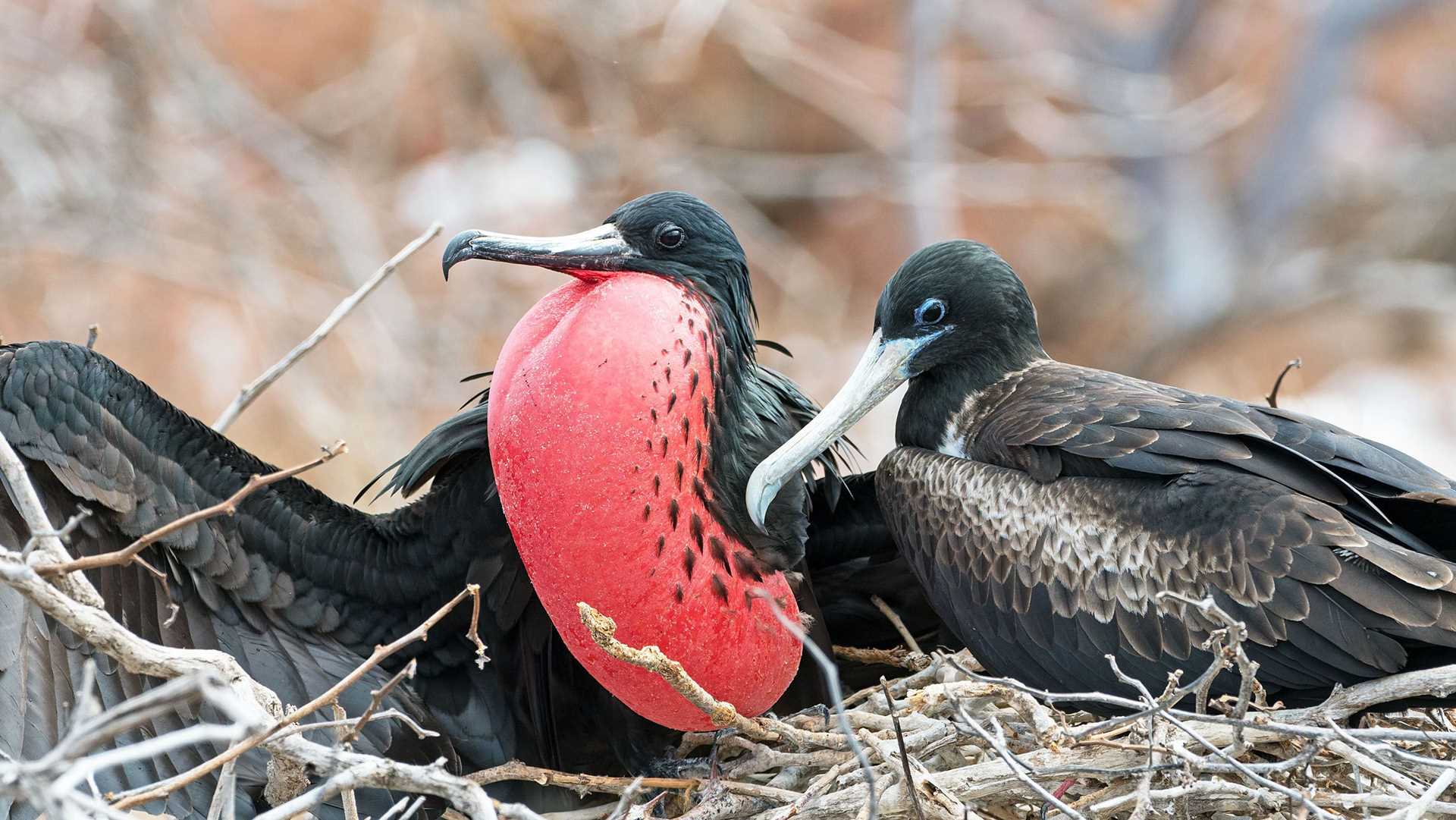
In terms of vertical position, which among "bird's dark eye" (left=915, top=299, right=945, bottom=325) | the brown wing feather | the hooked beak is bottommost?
the brown wing feather

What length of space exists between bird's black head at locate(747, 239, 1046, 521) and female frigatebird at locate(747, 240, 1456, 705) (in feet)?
0.10

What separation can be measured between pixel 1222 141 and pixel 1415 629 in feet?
30.3

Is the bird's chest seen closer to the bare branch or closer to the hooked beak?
the hooked beak

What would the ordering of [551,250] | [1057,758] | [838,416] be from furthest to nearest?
[838,416] < [551,250] < [1057,758]

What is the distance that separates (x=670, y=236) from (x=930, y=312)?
0.60 meters

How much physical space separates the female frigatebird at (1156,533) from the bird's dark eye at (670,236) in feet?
1.33

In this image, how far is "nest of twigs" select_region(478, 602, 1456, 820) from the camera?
2.25m

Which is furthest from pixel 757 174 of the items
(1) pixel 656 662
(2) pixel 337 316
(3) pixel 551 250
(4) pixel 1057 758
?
(1) pixel 656 662

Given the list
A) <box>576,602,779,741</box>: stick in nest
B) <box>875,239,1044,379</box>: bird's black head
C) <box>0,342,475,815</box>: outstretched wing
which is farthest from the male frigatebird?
<box>875,239,1044,379</box>: bird's black head

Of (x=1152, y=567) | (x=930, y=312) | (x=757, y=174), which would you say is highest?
(x=757, y=174)

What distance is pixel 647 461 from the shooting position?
2549mm

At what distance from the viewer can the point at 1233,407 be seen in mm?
2828

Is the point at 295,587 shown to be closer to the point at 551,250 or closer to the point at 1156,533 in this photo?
the point at 551,250

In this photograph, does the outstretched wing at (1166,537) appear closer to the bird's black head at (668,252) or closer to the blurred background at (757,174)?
the bird's black head at (668,252)
